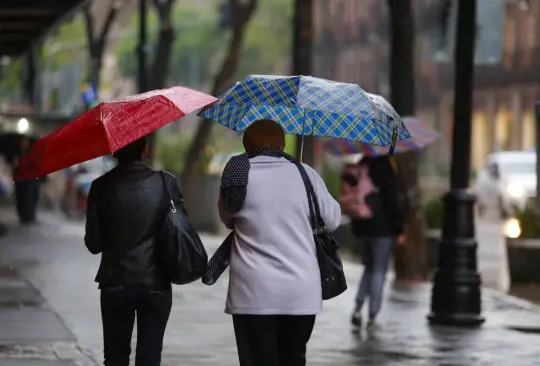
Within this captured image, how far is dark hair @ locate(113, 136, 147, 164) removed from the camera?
824 centimetres

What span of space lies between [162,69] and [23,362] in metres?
27.6

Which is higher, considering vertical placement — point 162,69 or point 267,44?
point 267,44

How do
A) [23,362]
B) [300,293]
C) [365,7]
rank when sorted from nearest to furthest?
[300,293], [23,362], [365,7]

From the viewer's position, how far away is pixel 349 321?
50.7 ft

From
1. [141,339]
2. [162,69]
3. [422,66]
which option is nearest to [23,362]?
[141,339]

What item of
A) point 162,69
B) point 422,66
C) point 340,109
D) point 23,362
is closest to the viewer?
point 340,109

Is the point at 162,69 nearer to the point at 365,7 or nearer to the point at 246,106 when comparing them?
the point at 246,106

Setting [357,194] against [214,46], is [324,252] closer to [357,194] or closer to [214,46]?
[357,194]

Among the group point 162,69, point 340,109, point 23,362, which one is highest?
point 162,69

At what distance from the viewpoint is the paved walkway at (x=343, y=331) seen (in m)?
12.7

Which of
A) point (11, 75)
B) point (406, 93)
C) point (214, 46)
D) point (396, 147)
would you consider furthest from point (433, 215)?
point (214, 46)

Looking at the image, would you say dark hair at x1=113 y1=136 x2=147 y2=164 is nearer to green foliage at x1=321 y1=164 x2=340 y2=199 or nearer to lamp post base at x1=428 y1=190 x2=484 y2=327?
lamp post base at x1=428 y1=190 x2=484 y2=327

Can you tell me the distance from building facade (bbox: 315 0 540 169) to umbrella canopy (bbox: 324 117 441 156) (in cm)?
3995

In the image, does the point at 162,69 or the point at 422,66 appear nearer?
the point at 162,69
